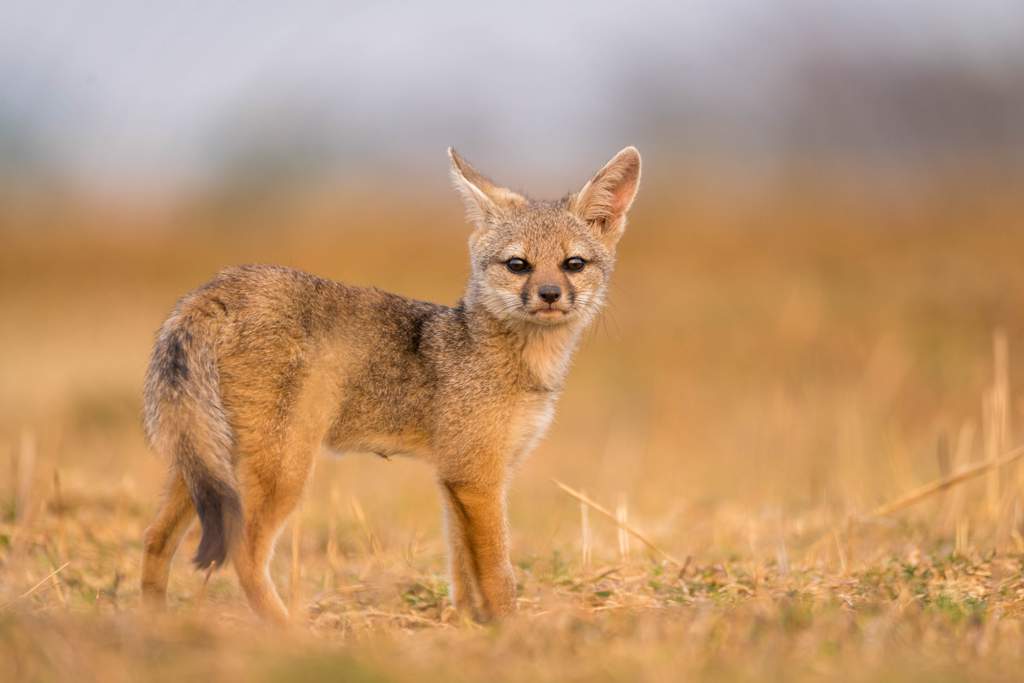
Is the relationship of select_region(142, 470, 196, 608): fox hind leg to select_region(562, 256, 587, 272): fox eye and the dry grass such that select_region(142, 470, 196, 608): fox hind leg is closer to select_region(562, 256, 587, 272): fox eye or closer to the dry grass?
the dry grass

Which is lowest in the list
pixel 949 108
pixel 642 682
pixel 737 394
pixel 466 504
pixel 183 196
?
pixel 642 682

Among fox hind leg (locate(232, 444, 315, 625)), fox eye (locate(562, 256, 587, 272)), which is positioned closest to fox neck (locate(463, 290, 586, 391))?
fox eye (locate(562, 256, 587, 272))

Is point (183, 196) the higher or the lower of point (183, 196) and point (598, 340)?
the higher

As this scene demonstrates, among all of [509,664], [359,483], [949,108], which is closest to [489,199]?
[509,664]

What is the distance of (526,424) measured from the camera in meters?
5.72

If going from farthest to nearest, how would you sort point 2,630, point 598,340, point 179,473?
1. point 598,340
2. point 179,473
3. point 2,630

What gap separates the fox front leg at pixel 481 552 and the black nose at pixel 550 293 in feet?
3.21

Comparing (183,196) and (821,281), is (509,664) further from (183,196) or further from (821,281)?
(183,196)

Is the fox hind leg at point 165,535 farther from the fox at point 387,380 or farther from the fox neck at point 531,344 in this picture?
the fox neck at point 531,344

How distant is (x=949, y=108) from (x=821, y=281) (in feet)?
81.5

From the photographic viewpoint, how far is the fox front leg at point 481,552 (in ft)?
17.4

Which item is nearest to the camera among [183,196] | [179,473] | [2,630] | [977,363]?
[2,630]

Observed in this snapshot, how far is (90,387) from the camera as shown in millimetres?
14117

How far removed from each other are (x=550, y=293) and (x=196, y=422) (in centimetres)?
190
